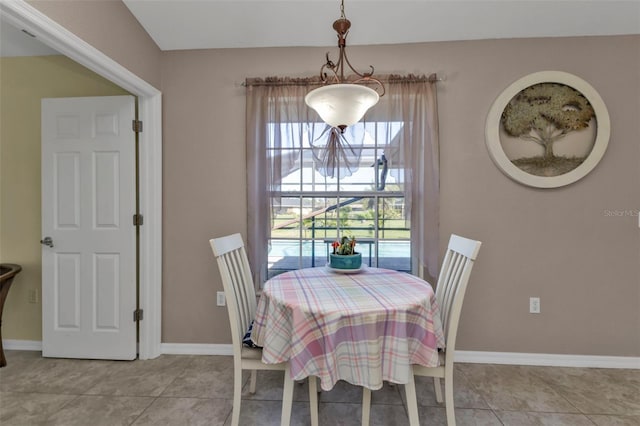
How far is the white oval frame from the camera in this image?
215 cm

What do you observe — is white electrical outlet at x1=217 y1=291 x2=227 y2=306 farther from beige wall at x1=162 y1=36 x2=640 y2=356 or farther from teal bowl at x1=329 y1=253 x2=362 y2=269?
teal bowl at x1=329 y1=253 x2=362 y2=269

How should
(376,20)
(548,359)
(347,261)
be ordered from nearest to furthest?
(347,261), (376,20), (548,359)

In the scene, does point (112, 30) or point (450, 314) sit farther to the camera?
point (112, 30)

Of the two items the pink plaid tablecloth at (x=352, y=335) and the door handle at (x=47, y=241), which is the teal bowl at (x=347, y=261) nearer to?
the pink plaid tablecloth at (x=352, y=335)

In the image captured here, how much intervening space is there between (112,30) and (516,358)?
3.65m

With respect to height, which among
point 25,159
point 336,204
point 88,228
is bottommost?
point 88,228

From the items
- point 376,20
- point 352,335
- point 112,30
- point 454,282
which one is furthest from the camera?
point 376,20

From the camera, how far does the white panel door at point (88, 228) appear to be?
7.45 feet

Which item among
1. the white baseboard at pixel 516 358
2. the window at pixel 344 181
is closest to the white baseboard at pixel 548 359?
the white baseboard at pixel 516 358

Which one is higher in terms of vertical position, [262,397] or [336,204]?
[336,204]

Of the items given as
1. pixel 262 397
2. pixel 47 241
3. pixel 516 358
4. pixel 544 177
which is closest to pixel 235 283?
pixel 262 397

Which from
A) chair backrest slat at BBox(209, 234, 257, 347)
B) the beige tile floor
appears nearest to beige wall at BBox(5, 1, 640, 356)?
the beige tile floor

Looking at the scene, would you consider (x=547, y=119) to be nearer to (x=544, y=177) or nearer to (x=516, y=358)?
(x=544, y=177)

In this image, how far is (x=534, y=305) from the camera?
2.26 metres
